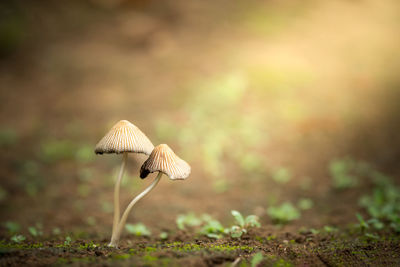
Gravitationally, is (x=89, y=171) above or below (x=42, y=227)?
above

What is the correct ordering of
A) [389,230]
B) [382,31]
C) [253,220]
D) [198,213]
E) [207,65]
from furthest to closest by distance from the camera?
[382,31] → [207,65] → [198,213] → [389,230] → [253,220]

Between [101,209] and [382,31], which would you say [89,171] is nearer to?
[101,209]

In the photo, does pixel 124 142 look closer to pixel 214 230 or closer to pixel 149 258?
pixel 149 258

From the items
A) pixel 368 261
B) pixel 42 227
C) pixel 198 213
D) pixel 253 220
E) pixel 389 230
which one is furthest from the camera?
pixel 198 213

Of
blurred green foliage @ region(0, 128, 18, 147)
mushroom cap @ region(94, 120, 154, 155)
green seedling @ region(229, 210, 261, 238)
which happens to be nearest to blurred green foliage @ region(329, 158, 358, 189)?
green seedling @ region(229, 210, 261, 238)

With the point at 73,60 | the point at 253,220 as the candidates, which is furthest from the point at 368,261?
the point at 73,60

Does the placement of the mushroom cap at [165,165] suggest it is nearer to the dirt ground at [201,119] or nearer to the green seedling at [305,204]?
the dirt ground at [201,119]

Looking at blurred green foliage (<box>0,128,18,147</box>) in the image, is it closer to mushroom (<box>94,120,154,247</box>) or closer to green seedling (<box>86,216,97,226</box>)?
green seedling (<box>86,216,97,226</box>)
